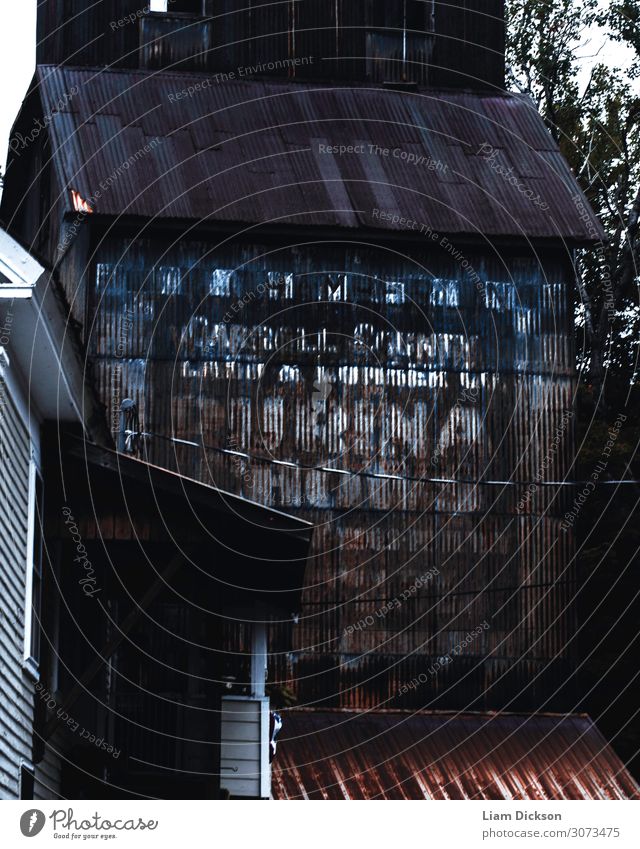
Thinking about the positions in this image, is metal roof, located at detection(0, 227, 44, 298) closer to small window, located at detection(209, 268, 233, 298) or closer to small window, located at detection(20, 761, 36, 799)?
small window, located at detection(20, 761, 36, 799)

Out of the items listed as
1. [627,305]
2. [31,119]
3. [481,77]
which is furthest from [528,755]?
[627,305]

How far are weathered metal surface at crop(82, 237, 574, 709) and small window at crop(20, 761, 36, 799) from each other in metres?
9.01

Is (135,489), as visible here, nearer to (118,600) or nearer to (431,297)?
(118,600)

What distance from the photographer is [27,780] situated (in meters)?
17.2

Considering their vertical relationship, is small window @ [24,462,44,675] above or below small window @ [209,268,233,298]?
below

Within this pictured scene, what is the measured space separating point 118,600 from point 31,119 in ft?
41.6

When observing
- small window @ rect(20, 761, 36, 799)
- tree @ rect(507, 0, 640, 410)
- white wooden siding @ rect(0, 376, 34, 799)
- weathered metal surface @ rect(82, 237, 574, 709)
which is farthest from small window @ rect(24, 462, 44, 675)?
tree @ rect(507, 0, 640, 410)

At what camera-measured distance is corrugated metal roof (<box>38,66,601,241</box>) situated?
2705 cm

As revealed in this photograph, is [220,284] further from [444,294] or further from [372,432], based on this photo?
[444,294]

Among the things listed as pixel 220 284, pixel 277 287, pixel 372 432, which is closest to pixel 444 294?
pixel 372 432

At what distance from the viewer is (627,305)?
41.4 meters

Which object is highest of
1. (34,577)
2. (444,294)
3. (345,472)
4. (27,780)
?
(444,294)

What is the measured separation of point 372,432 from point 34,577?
32.8 ft

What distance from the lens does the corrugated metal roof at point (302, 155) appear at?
27047 mm
